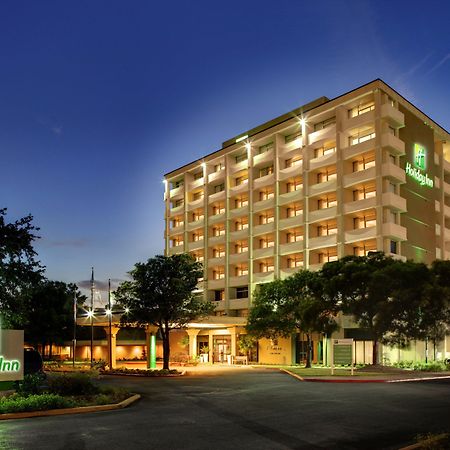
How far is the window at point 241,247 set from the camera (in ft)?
Answer: 247

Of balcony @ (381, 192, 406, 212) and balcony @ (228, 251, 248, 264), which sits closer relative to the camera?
balcony @ (381, 192, 406, 212)

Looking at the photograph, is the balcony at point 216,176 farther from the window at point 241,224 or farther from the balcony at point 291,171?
the balcony at point 291,171

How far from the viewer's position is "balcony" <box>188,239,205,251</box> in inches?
3220

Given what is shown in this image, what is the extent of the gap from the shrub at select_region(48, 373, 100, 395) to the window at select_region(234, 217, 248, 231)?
53527 millimetres

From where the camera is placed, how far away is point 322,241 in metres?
62.1

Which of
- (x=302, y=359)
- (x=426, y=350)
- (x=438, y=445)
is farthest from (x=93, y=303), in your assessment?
(x=438, y=445)

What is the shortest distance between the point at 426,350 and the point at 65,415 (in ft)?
156

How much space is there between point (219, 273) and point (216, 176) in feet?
42.1

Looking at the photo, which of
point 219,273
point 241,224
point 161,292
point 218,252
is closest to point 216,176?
point 241,224

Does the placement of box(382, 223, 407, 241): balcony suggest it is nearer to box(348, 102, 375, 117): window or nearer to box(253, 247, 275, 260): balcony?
box(348, 102, 375, 117): window

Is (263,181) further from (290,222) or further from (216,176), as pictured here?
(216,176)

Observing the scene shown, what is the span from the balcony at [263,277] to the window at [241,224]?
23.8ft

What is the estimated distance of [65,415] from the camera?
59.7 ft

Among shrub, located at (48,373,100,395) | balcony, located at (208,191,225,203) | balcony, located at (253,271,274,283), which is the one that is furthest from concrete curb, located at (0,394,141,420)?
balcony, located at (208,191,225,203)
